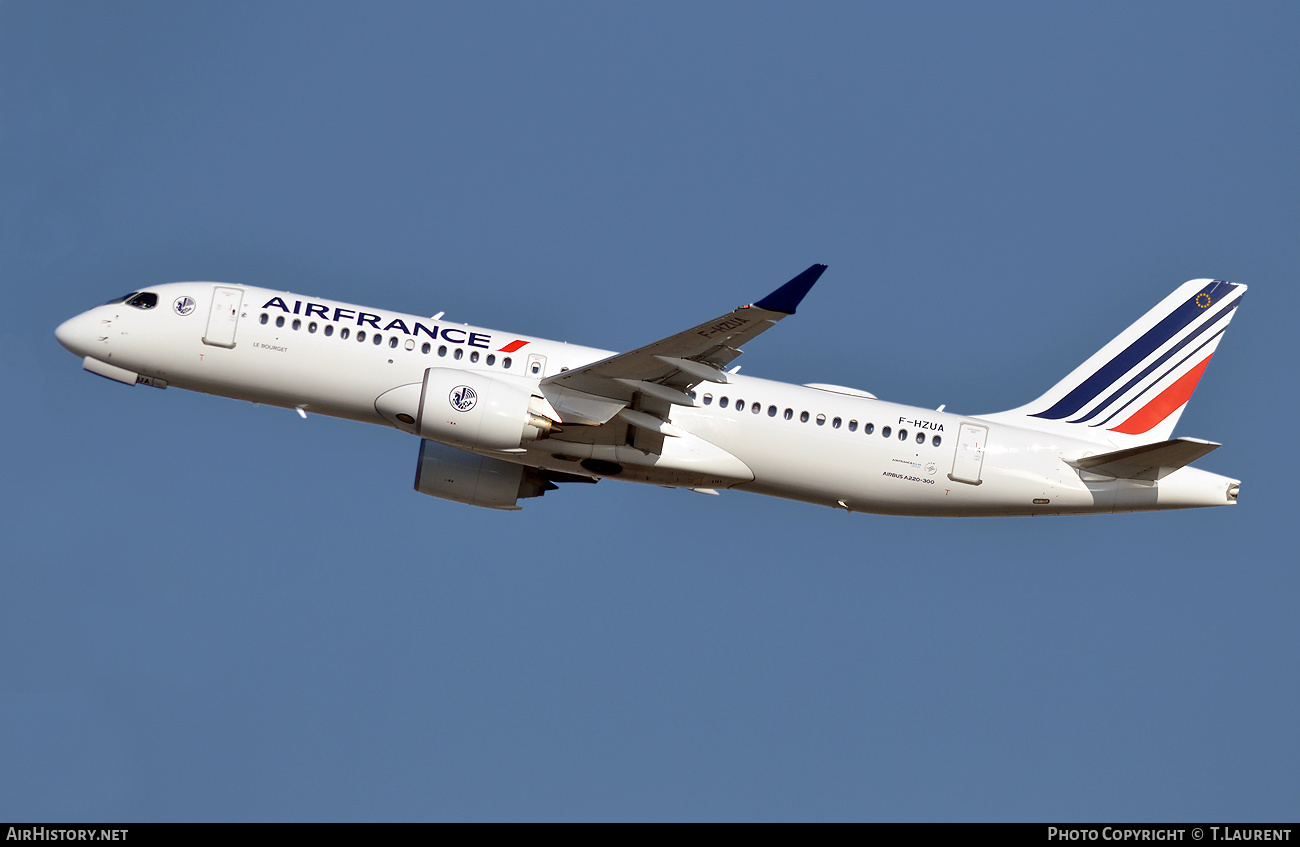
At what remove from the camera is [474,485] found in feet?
137

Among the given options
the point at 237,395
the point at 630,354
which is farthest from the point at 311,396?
the point at 630,354

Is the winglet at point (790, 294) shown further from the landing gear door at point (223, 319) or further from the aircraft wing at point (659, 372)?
the landing gear door at point (223, 319)

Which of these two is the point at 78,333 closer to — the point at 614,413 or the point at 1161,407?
the point at 614,413

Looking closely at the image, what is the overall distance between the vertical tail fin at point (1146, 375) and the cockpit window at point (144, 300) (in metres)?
23.0

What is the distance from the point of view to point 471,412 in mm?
36844

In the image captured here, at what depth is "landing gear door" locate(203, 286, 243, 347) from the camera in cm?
3891

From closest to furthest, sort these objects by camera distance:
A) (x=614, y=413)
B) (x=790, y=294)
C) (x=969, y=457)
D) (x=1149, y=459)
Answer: (x=790, y=294) < (x=614, y=413) < (x=1149, y=459) < (x=969, y=457)

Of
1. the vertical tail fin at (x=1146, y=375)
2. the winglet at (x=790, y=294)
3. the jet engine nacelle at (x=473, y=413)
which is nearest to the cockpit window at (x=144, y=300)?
the jet engine nacelle at (x=473, y=413)

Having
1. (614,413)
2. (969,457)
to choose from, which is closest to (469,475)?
(614,413)

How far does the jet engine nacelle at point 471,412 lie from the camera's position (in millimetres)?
36844

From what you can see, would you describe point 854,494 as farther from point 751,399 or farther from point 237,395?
point 237,395

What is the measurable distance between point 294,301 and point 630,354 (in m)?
9.48

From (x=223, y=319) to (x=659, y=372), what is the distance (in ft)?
38.2
